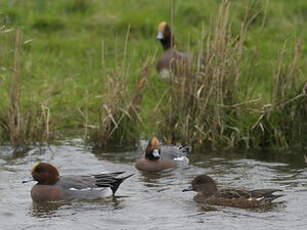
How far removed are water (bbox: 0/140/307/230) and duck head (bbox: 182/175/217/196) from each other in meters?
0.13

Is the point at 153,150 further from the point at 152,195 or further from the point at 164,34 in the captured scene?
the point at 164,34

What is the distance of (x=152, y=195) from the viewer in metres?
10.2

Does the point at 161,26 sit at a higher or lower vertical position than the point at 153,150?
higher

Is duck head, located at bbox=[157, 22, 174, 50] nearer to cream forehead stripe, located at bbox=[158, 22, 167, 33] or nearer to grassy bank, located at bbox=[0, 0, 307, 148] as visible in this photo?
cream forehead stripe, located at bbox=[158, 22, 167, 33]

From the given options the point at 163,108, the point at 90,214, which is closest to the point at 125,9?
the point at 163,108

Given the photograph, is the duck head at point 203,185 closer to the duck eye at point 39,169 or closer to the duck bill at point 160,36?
the duck eye at point 39,169

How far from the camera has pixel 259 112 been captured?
11570 mm

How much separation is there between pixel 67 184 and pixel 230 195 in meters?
1.55

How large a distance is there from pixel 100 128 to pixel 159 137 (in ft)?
2.25

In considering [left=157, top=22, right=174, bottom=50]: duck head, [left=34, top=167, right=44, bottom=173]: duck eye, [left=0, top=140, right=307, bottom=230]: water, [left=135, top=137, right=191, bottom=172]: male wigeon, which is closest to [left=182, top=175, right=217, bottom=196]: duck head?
[left=0, top=140, right=307, bottom=230]: water

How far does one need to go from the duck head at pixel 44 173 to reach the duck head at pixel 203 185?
125 centimetres

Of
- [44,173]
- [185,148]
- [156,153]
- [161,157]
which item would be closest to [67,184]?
[44,173]

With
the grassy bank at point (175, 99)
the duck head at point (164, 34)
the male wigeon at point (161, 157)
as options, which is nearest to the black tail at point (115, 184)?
the male wigeon at point (161, 157)

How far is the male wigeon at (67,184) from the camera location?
10.3 meters
